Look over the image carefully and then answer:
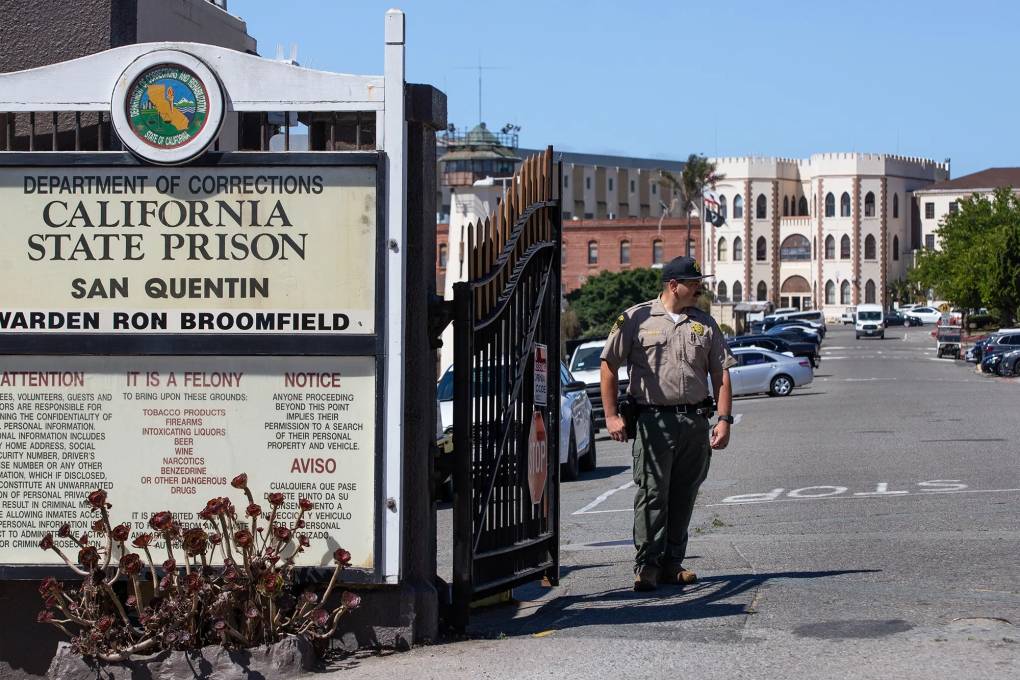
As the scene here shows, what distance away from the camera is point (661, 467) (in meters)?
8.70

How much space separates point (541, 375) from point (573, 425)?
10483mm

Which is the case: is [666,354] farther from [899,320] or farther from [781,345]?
[899,320]

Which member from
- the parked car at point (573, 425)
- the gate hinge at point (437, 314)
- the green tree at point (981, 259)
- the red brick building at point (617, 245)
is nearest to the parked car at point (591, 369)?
the parked car at point (573, 425)

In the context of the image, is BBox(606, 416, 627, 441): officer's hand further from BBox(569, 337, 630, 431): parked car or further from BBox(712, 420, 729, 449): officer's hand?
BBox(569, 337, 630, 431): parked car

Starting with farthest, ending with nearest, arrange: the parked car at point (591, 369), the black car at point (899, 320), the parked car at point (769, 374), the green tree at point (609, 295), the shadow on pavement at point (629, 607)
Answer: the black car at point (899, 320) < the green tree at point (609, 295) < the parked car at point (769, 374) < the parked car at point (591, 369) < the shadow on pavement at point (629, 607)

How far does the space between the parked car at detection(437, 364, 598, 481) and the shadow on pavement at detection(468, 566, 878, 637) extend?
8395 mm

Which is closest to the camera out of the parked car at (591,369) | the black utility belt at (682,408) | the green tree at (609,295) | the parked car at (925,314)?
the black utility belt at (682,408)

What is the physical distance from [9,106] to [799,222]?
14230 cm

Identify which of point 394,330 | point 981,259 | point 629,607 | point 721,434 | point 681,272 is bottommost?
point 629,607

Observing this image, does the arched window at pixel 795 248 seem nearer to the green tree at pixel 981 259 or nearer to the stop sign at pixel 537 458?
the green tree at pixel 981 259

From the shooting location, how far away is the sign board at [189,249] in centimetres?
721

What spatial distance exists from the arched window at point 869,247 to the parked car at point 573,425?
418ft

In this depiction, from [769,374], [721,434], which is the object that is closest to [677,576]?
[721,434]

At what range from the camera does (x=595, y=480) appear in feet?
64.5
